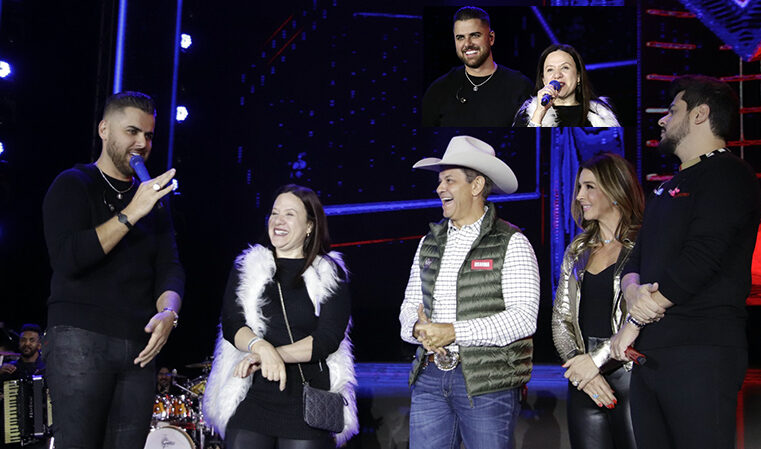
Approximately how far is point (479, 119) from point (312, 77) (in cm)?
131

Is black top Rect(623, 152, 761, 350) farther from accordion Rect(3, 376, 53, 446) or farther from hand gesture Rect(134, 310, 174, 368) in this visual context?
accordion Rect(3, 376, 53, 446)

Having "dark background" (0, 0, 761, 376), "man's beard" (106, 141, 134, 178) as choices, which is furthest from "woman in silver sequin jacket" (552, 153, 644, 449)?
"dark background" (0, 0, 761, 376)

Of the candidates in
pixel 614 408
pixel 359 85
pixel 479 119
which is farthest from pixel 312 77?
pixel 614 408

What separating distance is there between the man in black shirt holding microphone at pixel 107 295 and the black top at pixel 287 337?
0.34 meters

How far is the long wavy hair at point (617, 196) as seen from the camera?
3.35 metres

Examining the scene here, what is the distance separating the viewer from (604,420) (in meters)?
3.04

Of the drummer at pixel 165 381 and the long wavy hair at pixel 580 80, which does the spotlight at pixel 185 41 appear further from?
the long wavy hair at pixel 580 80

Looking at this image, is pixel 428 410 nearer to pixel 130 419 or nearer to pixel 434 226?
pixel 434 226

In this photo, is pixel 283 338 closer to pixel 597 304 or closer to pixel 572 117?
pixel 597 304

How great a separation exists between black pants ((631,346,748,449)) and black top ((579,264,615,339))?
59 centimetres

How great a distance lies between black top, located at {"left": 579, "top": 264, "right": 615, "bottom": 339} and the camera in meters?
3.13

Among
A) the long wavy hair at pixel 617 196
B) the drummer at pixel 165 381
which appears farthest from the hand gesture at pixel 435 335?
the drummer at pixel 165 381

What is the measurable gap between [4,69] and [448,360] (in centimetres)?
326

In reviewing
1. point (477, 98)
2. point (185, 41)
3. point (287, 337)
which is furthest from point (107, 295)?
point (477, 98)
